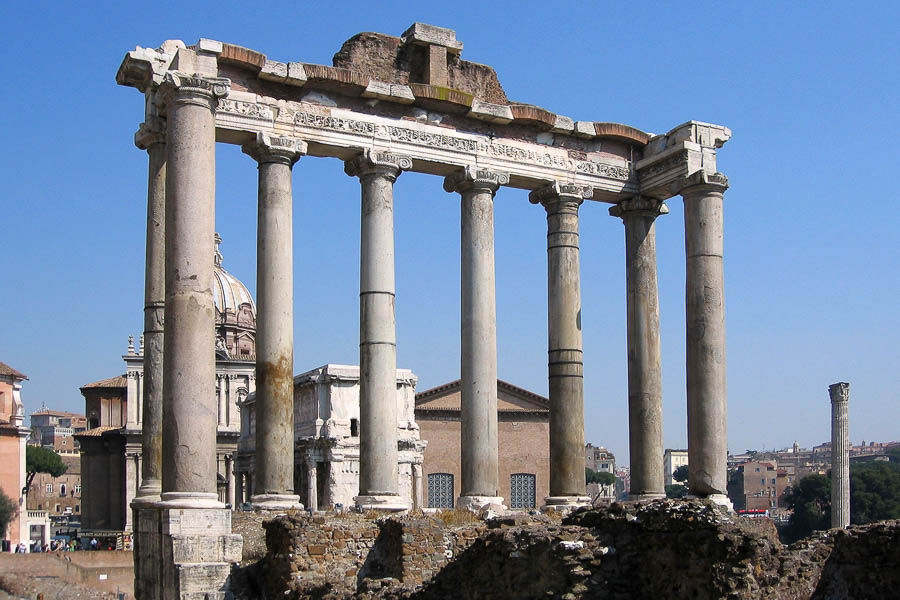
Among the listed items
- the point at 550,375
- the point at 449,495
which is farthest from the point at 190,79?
the point at 449,495

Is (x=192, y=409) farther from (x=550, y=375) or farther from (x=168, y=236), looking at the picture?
(x=550, y=375)

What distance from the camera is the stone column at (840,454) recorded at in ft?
187

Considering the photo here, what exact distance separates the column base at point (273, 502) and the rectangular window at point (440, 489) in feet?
138

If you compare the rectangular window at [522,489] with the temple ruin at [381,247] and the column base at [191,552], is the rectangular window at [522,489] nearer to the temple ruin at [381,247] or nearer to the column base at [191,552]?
the temple ruin at [381,247]

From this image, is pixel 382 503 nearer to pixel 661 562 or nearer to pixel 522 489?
pixel 661 562

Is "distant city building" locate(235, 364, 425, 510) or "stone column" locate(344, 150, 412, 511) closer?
"stone column" locate(344, 150, 412, 511)

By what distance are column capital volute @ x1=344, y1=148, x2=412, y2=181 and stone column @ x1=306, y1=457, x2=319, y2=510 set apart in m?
25.7

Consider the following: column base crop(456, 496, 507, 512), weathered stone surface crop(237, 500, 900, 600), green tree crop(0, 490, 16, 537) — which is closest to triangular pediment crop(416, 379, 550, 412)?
green tree crop(0, 490, 16, 537)

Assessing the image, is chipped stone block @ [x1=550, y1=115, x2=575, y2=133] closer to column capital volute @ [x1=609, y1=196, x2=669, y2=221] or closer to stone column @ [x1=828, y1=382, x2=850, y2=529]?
column capital volute @ [x1=609, y1=196, x2=669, y2=221]

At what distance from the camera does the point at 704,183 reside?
23.5 metres

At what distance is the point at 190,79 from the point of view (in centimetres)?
1877

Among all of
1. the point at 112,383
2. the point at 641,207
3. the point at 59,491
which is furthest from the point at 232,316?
the point at 59,491

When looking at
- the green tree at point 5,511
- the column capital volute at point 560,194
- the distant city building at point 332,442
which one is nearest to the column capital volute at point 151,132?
the column capital volute at point 560,194

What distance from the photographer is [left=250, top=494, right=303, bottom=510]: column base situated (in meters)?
19.8
